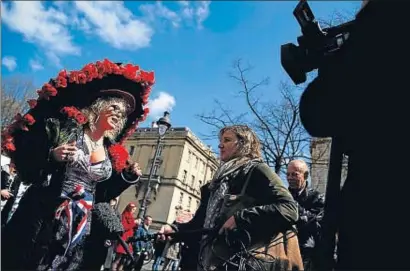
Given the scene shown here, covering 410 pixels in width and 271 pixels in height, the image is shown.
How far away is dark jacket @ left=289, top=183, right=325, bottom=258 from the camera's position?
3297 mm

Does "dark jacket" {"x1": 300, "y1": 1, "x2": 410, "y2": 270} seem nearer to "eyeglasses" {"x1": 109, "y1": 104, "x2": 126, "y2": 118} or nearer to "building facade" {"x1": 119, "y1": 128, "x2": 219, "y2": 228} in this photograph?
"eyeglasses" {"x1": 109, "y1": 104, "x2": 126, "y2": 118}

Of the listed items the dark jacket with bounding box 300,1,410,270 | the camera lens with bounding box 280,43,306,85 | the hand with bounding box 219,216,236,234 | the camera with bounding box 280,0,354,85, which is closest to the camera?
the dark jacket with bounding box 300,1,410,270

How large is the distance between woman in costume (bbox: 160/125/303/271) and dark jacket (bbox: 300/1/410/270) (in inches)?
39.8

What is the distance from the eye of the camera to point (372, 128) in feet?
4.10

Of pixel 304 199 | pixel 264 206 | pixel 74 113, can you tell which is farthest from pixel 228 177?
pixel 304 199

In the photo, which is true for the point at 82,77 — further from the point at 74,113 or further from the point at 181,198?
the point at 181,198

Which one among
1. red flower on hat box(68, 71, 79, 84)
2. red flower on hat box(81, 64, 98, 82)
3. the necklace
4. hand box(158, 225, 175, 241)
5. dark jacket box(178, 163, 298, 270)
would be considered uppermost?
red flower on hat box(81, 64, 98, 82)

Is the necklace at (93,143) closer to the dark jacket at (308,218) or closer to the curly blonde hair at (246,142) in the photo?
the curly blonde hair at (246,142)

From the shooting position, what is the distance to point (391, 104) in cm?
120

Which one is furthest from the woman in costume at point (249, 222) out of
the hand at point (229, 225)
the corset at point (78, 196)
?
the corset at point (78, 196)

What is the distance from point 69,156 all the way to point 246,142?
1.47 m

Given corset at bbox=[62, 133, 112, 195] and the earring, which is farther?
the earring

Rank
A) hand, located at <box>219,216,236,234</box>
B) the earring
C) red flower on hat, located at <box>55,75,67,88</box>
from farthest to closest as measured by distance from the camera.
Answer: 1. the earring
2. red flower on hat, located at <box>55,75,67,88</box>
3. hand, located at <box>219,216,236,234</box>

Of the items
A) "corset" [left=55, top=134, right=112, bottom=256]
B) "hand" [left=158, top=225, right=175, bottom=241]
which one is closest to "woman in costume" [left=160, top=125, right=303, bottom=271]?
"hand" [left=158, top=225, right=175, bottom=241]
